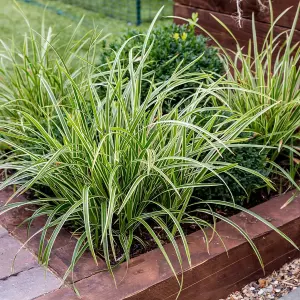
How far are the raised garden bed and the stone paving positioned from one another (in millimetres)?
45

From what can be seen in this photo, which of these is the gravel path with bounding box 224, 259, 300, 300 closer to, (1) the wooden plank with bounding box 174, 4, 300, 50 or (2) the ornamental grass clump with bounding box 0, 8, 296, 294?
(2) the ornamental grass clump with bounding box 0, 8, 296, 294

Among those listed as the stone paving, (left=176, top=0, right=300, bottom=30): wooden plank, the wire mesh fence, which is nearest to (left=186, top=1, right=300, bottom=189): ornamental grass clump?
(left=176, top=0, right=300, bottom=30): wooden plank

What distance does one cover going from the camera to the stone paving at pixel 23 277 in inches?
82.0

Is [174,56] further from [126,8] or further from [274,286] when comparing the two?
[126,8]

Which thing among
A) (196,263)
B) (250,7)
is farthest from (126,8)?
(196,263)

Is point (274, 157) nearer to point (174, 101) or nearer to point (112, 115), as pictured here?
point (174, 101)

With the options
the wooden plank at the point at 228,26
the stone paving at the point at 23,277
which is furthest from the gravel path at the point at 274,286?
the wooden plank at the point at 228,26

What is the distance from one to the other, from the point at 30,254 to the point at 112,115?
0.70 meters

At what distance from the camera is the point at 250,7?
12.1 feet

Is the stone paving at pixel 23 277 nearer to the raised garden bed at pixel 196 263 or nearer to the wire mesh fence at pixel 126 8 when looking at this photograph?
the raised garden bed at pixel 196 263

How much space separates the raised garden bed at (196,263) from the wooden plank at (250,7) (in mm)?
1269

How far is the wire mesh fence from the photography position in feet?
23.0

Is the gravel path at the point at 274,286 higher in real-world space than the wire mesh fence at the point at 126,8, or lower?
lower

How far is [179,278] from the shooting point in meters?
2.17
